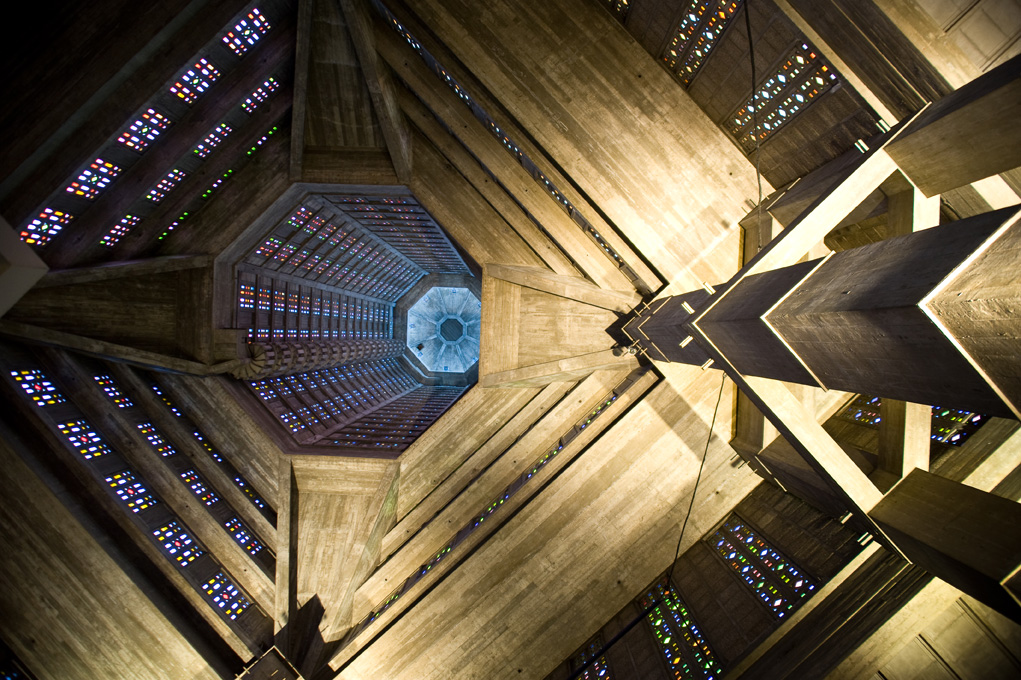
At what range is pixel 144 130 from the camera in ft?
34.8

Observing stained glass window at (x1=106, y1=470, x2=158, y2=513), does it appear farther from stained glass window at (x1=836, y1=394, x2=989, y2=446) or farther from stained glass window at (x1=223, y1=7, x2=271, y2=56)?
stained glass window at (x1=836, y1=394, x2=989, y2=446)

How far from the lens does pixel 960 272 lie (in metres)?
2.62

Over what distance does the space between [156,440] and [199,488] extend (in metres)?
1.78

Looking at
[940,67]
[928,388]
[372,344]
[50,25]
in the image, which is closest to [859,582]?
[928,388]

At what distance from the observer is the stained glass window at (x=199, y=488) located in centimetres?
1229

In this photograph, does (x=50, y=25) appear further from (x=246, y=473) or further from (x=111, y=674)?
(x=111, y=674)

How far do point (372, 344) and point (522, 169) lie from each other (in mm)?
17249

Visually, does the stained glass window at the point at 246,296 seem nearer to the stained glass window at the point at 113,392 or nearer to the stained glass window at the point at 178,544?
the stained glass window at the point at 113,392

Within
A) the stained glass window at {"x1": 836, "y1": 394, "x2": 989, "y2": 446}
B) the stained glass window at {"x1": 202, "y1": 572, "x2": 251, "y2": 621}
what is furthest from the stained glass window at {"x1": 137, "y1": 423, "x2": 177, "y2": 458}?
the stained glass window at {"x1": 836, "y1": 394, "x2": 989, "y2": 446}

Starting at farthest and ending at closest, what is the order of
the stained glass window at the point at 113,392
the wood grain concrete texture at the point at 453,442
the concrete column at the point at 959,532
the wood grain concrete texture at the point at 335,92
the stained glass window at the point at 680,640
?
the wood grain concrete texture at the point at 453,442 < the stained glass window at the point at 113,392 < the wood grain concrete texture at the point at 335,92 < the stained glass window at the point at 680,640 < the concrete column at the point at 959,532

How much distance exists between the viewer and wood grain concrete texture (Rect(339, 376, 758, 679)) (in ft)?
36.0

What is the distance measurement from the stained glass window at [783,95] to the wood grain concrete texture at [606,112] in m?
0.50

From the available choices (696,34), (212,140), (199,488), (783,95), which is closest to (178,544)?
(199,488)

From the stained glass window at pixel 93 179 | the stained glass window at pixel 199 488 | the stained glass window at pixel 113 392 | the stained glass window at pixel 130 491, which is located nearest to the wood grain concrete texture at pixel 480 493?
the stained glass window at pixel 199 488
